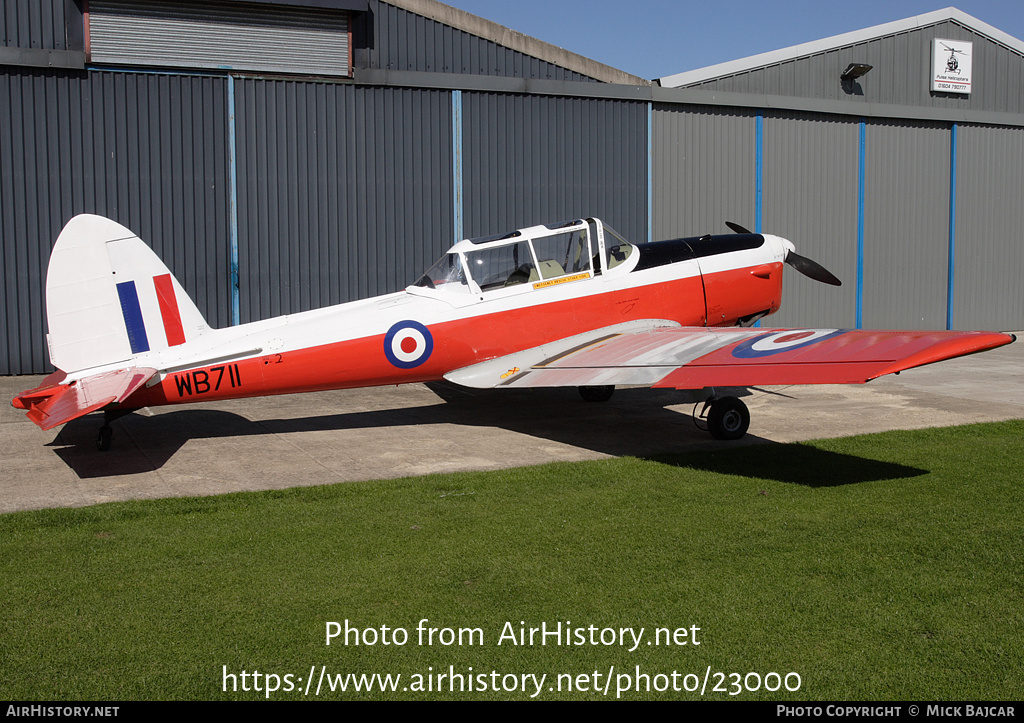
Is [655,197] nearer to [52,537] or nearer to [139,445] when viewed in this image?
[139,445]

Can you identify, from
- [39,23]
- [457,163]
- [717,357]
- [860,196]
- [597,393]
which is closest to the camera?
[717,357]

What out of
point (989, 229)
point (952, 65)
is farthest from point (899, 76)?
point (989, 229)

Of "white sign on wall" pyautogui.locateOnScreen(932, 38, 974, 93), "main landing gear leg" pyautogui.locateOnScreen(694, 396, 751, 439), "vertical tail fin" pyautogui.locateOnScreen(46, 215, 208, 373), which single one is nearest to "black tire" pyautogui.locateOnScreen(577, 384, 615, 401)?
"main landing gear leg" pyautogui.locateOnScreen(694, 396, 751, 439)

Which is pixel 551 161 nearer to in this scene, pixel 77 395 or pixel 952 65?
pixel 77 395

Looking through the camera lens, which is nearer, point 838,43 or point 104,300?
point 104,300

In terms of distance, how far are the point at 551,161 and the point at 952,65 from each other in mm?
10353

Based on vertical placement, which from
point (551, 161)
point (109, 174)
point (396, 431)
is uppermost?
point (551, 161)

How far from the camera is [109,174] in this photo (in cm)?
1309

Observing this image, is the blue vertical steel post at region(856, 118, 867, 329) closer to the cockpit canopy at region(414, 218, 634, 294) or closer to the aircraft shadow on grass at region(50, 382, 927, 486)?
the aircraft shadow on grass at region(50, 382, 927, 486)

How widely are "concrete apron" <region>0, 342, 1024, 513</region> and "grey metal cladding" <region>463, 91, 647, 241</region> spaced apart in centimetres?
425

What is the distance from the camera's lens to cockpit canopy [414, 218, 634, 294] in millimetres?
9195

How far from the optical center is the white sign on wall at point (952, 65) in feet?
61.0

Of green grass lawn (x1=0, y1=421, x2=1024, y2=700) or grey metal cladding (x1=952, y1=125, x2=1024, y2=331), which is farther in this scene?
grey metal cladding (x1=952, y1=125, x2=1024, y2=331)

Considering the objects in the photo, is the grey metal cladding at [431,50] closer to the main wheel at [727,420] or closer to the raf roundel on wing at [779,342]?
the main wheel at [727,420]
